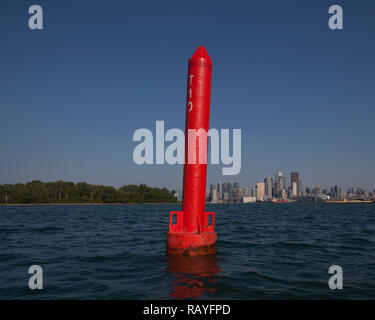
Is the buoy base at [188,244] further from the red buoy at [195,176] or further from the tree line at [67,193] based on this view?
the tree line at [67,193]

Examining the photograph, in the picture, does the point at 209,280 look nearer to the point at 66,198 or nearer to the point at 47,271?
the point at 47,271

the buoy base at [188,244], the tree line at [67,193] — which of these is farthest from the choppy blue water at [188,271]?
the tree line at [67,193]

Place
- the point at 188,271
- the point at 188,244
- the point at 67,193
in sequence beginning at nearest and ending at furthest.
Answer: the point at 188,271 < the point at 188,244 < the point at 67,193

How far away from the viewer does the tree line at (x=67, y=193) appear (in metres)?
126

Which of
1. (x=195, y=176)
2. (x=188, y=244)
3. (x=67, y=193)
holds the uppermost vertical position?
(x=195, y=176)

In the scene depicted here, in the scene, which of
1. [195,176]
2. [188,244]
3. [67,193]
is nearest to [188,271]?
[188,244]

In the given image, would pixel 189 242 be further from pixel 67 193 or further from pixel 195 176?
pixel 67 193

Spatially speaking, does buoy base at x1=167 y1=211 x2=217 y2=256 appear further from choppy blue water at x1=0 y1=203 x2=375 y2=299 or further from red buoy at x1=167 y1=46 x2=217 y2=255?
choppy blue water at x1=0 y1=203 x2=375 y2=299

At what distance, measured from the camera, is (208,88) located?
10227 mm

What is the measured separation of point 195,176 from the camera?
10047mm

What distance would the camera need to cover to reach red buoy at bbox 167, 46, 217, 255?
9.89m

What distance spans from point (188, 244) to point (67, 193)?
14245 cm

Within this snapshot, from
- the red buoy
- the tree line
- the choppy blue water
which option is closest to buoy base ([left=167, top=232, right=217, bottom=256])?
the red buoy
